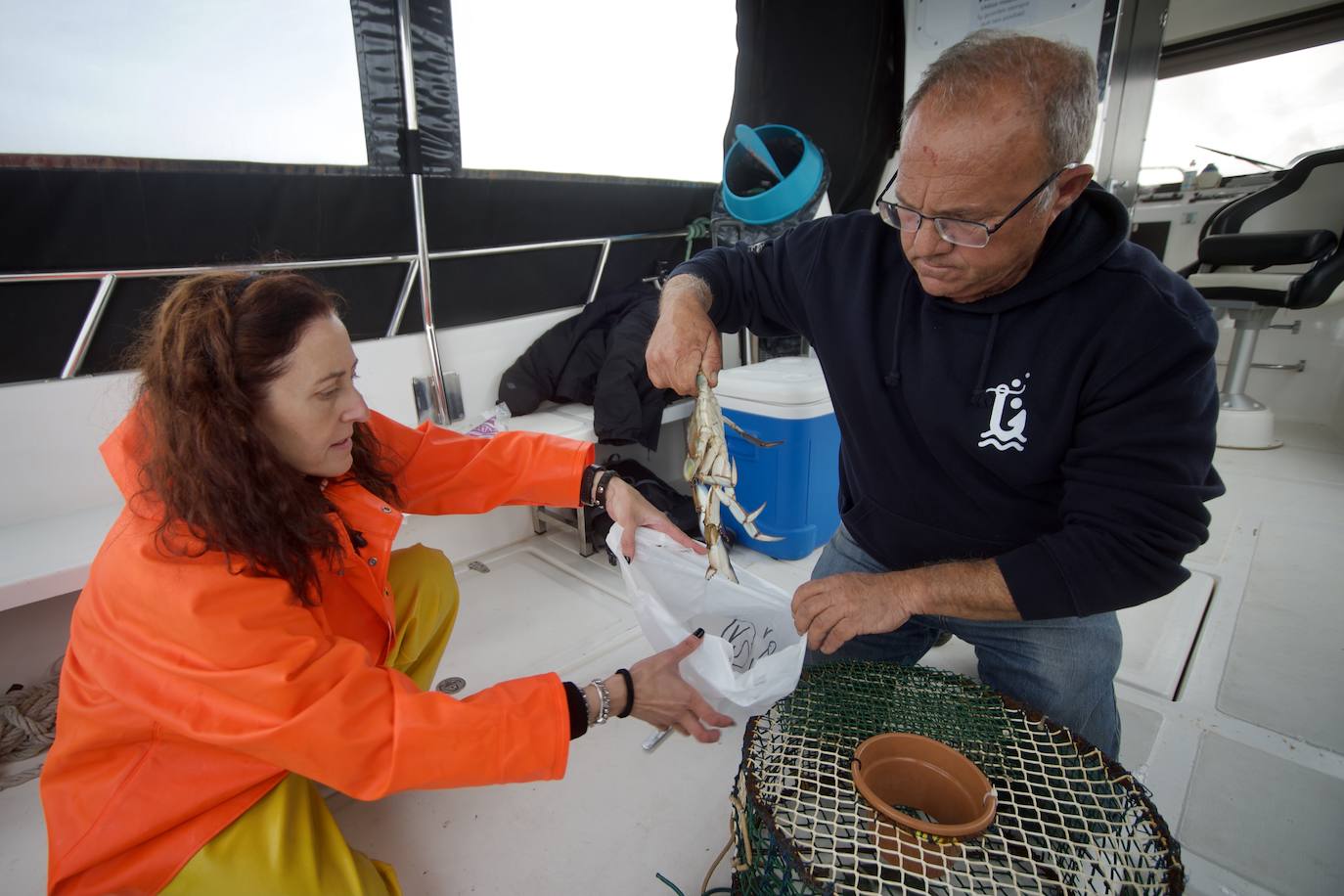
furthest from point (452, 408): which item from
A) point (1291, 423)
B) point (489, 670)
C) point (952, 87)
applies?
point (1291, 423)

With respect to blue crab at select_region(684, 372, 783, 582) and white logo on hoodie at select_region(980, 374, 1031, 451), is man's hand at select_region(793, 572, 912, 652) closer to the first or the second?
blue crab at select_region(684, 372, 783, 582)

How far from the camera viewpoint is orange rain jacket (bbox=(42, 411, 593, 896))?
0.91m

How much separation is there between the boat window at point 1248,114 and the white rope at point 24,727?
209 inches

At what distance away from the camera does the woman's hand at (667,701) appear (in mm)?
1146

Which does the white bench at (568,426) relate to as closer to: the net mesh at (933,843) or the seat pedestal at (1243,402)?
the net mesh at (933,843)

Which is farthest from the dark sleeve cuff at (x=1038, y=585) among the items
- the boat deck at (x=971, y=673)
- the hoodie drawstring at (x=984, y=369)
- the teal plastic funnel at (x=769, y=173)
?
the teal plastic funnel at (x=769, y=173)

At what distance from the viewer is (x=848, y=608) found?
1111mm

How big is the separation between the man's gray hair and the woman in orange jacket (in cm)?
101

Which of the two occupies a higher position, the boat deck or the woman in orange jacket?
the woman in orange jacket

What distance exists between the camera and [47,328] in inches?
→ 71.0

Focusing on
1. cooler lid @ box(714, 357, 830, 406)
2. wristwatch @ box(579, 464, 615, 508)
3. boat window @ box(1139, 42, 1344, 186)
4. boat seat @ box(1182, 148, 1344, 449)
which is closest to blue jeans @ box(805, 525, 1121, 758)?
wristwatch @ box(579, 464, 615, 508)

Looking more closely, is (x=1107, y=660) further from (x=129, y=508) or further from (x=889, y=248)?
(x=129, y=508)

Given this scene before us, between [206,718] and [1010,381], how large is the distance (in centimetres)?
141

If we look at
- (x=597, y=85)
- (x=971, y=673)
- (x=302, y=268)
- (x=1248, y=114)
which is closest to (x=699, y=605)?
(x=971, y=673)
